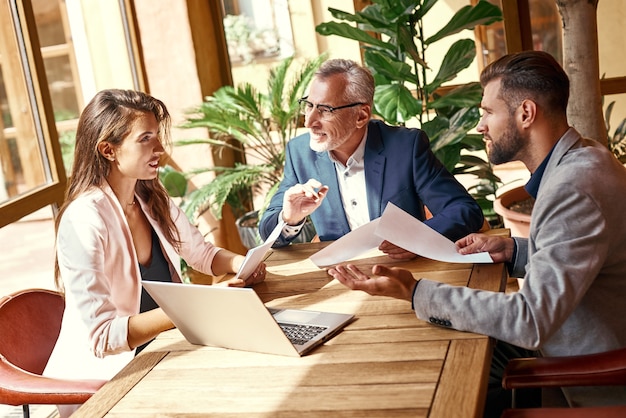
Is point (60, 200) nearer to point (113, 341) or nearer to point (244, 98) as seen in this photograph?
point (244, 98)

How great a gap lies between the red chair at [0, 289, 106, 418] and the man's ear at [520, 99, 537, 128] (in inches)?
53.4

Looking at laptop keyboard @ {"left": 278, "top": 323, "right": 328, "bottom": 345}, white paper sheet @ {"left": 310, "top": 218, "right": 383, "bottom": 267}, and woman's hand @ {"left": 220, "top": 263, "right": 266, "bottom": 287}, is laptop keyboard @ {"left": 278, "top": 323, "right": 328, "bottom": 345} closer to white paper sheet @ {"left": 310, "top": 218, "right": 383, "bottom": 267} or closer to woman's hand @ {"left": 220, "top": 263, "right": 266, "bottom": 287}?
woman's hand @ {"left": 220, "top": 263, "right": 266, "bottom": 287}

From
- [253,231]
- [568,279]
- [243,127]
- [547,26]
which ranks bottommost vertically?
[253,231]

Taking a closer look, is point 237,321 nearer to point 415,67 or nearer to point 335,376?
point 335,376

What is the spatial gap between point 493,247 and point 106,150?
126 cm

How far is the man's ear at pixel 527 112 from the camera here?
2.12m

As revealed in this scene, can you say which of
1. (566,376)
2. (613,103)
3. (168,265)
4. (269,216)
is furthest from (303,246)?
(613,103)

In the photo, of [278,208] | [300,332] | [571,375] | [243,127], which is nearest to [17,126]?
[243,127]

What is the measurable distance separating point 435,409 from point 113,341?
107 cm

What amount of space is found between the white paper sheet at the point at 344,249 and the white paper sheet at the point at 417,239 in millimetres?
170

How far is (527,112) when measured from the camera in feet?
6.98

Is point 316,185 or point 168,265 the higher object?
point 316,185

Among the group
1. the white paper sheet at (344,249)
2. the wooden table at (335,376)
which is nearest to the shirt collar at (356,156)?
the white paper sheet at (344,249)

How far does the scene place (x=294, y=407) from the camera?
165cm
